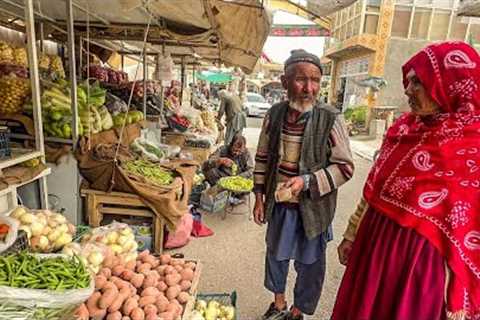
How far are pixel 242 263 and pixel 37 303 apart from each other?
2.35 meters

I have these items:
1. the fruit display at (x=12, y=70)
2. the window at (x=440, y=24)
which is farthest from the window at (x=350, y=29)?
the fruit display at (x=12, y=70)

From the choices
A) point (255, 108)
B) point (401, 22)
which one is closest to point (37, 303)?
point (401, 22)

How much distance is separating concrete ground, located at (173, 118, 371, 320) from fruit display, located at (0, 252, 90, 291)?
155cm

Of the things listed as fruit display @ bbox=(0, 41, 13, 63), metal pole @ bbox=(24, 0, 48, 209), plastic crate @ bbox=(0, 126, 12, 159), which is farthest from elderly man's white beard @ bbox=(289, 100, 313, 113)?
fruit display @ bbox=(0, 41, 13, 63)

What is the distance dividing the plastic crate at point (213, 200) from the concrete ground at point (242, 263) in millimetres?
121

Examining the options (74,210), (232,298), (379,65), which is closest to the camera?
(232,298)

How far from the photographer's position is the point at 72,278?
153 cm

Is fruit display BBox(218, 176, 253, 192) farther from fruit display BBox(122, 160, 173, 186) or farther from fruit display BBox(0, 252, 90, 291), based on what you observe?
fruit display BBox(0, 252, 90, 291)

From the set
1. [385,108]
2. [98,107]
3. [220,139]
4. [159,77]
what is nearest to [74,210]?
Result: [98,107]

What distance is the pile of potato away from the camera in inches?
67.0

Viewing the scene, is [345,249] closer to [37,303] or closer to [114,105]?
[37,303]

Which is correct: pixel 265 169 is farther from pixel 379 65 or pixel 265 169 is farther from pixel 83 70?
pixel 379 65

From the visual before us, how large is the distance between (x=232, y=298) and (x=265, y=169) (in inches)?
35.4

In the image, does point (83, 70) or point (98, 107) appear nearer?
point (98, 107)
